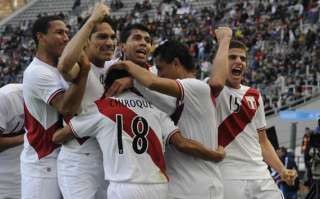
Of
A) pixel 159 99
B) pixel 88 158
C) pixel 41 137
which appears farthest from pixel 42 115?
pixel 159 99

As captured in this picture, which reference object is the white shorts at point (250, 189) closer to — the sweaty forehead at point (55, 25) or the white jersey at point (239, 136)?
the white jersey at point (239, 136)

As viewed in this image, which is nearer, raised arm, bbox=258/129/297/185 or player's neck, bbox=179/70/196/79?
player's neck, bbox=179/70/196/79

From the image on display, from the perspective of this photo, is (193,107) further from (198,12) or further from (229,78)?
(198,12)

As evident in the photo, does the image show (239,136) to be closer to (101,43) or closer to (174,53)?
(174,53)

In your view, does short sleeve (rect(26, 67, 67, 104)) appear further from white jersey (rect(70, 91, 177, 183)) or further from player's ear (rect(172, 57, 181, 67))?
player's ear (rect(172, 57, 181, 67))

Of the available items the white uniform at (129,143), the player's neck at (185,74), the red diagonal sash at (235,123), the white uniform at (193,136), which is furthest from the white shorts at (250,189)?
the player's neck at (185,74)

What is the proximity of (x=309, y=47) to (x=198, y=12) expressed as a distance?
10.6m

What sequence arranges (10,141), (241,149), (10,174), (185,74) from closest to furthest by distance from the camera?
(185,74), (241,149), (10,141), (10,174)

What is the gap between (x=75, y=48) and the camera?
14.4ft

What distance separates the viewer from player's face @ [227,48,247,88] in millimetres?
5480

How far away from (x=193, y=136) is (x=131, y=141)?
485 millimetres

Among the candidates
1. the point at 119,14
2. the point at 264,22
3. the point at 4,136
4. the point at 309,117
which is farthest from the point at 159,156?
the point at 119,14

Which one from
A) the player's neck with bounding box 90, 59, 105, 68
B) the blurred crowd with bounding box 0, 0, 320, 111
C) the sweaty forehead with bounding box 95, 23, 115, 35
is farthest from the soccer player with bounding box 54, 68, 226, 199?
the blurred crowd with bounding box 0, 0, 320, 111

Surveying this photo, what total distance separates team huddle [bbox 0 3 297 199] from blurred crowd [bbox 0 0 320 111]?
1755cm
